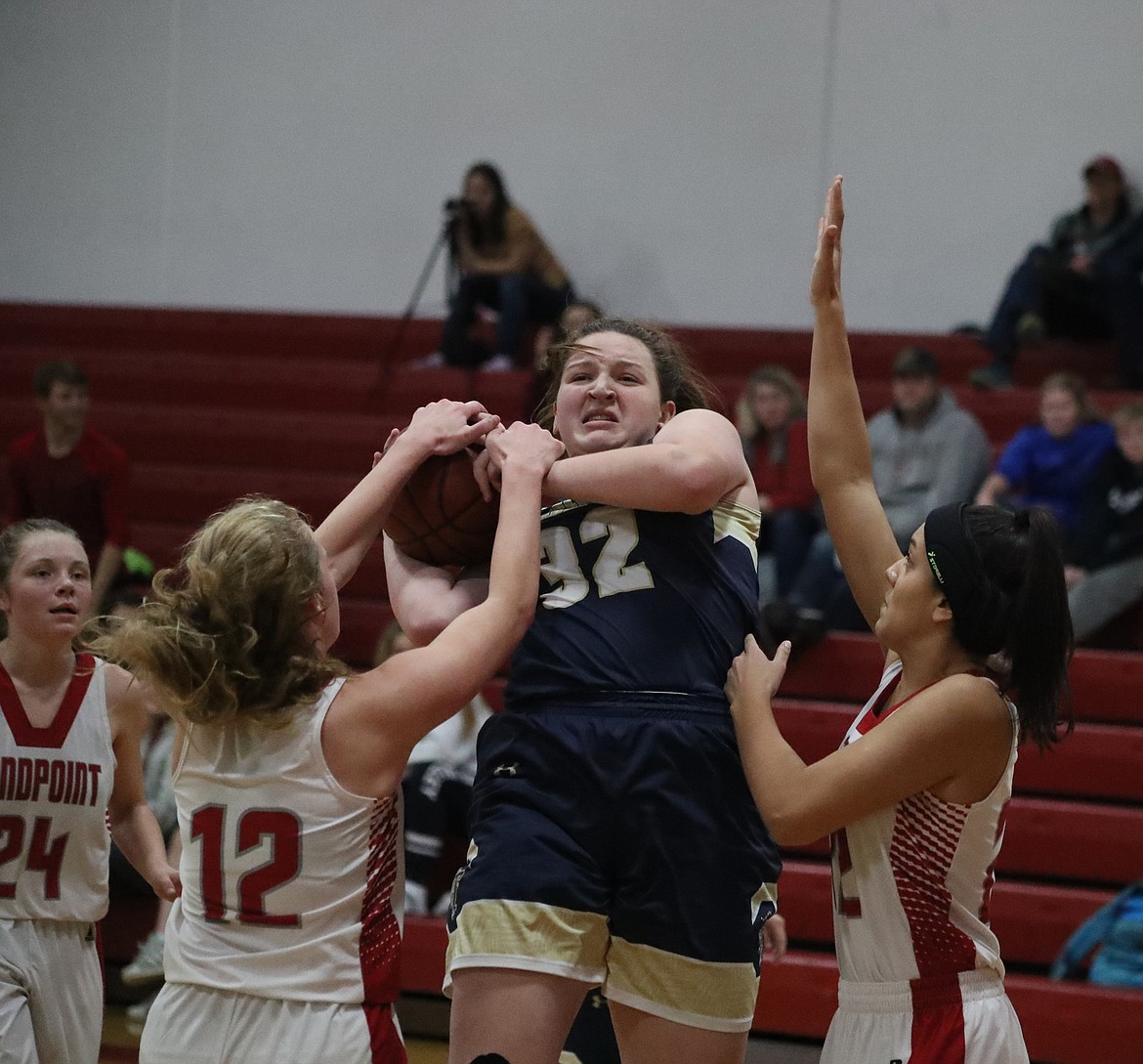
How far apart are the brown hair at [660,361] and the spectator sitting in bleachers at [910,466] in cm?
390

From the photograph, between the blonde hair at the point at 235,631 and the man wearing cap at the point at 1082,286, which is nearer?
the blonde hair at the point at 235,631

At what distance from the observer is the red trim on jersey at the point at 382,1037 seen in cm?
256

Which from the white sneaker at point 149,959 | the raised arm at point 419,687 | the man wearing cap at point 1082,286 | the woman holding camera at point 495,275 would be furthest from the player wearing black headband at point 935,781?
the woman holding camera at point 495,275

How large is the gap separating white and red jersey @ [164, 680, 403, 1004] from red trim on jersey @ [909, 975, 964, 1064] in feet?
3.01

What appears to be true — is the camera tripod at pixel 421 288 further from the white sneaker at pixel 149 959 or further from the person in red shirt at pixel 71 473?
the white sneaker at pixel 149 959

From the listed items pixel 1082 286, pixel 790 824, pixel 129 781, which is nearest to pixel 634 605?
pixel 790 824

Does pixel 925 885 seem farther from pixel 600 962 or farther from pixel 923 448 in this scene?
pixel 923 448

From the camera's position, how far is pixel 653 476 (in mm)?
2812

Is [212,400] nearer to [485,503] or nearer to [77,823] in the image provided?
[77,823]

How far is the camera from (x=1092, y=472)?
7.33m

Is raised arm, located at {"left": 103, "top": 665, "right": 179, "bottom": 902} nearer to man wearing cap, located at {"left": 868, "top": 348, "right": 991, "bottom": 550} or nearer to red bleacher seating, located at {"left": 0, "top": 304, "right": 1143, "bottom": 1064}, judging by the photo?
red bleacher seating, located at {"left": 0, "top": 304, "right": 1143, "bottom": 1064}

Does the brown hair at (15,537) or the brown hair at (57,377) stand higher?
the brown hair at (57,377)

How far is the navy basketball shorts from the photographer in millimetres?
2701

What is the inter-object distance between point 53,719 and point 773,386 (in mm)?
4623
